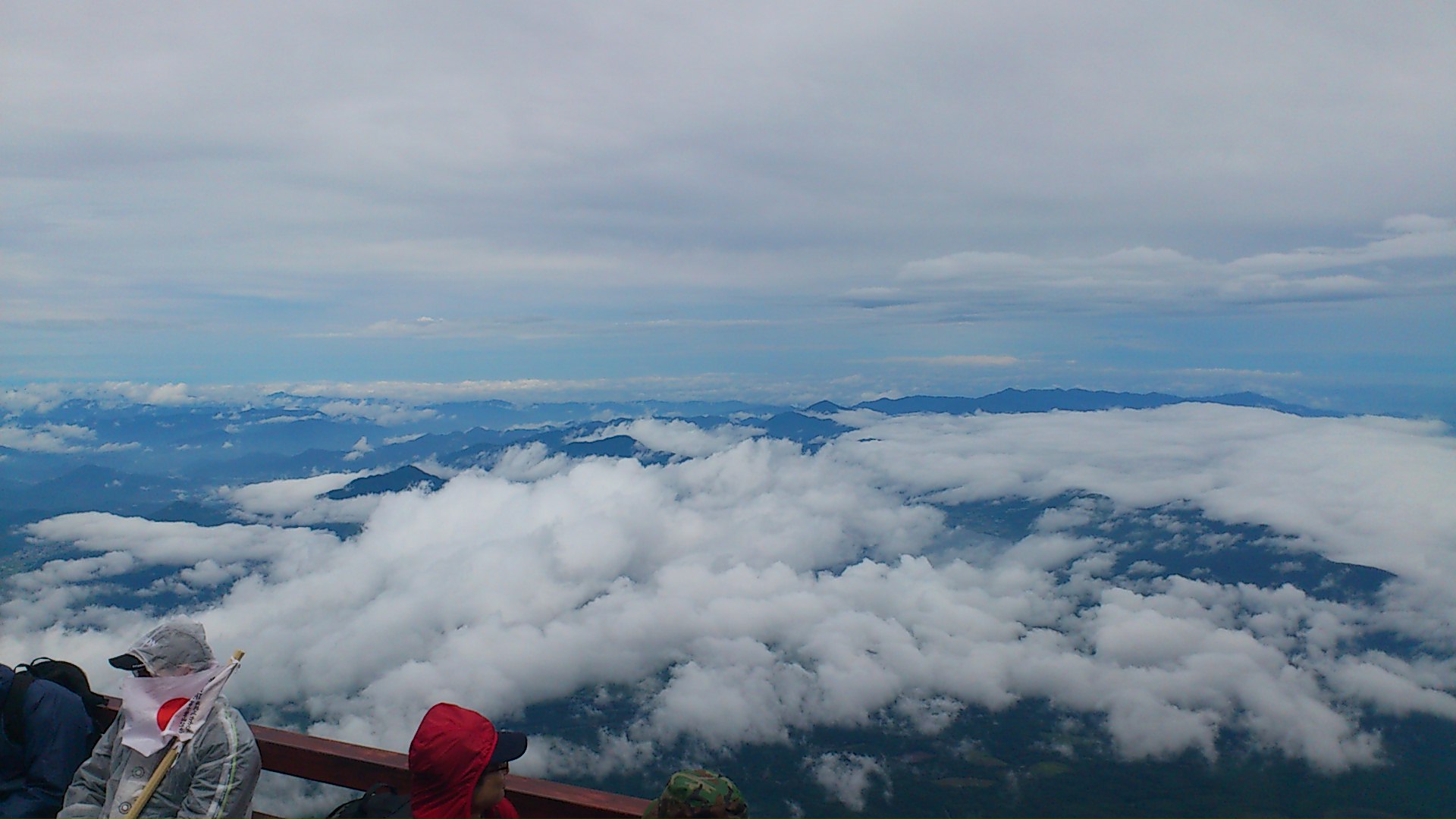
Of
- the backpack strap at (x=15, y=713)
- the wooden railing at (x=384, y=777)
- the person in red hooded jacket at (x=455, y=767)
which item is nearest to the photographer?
the person in red hooded jacket at (x=455, y=767)

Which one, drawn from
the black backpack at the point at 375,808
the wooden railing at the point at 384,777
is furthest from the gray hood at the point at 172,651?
the black backpack at the point at 375,808

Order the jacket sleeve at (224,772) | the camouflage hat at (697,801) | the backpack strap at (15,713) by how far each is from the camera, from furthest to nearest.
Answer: the backpack strap at (15,713)
the jacket sleeve at (224,772)
the camouflage hat at (697,801)

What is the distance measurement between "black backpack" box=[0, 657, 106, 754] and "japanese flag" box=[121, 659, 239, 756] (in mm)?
1050

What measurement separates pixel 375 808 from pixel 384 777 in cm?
33

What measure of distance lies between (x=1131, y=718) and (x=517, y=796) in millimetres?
230198

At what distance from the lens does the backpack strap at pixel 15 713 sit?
15.3 feet

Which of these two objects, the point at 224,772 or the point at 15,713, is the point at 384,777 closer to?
→ the point at 224,772

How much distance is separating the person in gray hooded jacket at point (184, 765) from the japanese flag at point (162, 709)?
0.23 feet

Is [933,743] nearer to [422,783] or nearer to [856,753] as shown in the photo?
[856,753]

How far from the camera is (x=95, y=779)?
4.43m

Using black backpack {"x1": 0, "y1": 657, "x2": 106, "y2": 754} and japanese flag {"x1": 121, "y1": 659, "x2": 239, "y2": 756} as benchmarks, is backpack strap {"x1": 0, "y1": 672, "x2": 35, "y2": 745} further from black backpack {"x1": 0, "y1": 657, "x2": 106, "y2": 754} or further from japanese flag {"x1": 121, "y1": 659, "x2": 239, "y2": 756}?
japanese flag {"x1": 121, "y1": 659, "x2": 239, "y2": 756}

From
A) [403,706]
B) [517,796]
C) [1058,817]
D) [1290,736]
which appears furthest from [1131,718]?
[517,796]

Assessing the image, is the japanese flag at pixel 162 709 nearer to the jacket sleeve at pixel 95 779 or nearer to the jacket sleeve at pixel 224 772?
the jacket sleeve at pixel 224 772

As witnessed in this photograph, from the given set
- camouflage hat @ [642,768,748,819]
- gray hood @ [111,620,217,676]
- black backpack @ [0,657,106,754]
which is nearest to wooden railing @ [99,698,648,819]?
camouflage hat @ [642,768,748,819]
